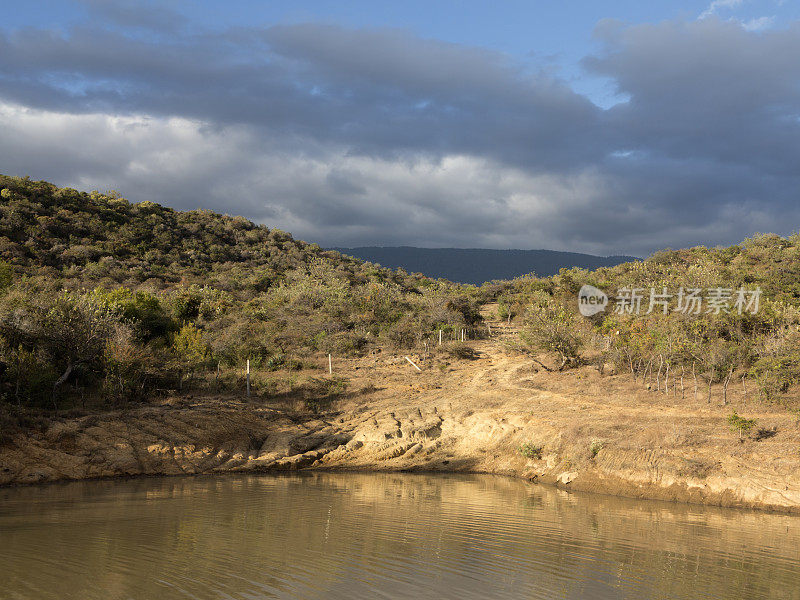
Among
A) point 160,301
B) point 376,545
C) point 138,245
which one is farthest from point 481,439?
point 138,245

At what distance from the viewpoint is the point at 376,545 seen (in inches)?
451

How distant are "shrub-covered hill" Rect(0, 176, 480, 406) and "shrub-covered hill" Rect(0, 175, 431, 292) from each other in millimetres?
162

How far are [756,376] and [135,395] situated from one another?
24.9 m

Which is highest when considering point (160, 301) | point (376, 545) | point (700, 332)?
point (160, 301)

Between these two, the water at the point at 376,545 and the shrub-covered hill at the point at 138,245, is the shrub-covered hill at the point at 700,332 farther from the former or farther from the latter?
the shrub-covered hill at the point at 138,245

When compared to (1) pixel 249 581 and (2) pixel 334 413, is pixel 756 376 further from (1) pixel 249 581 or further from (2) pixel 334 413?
(1) pixel 249 581

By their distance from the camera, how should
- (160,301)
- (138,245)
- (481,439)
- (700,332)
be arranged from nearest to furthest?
(481,439), (700,332), (160,301), (138,245)

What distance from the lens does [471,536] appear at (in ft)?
40.7

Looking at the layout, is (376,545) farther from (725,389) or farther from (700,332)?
(700,332)

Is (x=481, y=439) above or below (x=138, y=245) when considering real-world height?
below

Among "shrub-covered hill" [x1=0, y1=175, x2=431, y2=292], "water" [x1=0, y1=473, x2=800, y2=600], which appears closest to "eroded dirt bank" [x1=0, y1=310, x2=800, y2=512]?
"water" [x1=0, y1=473, x2=800, y2=600]

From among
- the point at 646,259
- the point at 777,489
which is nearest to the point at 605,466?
the point at 777,489

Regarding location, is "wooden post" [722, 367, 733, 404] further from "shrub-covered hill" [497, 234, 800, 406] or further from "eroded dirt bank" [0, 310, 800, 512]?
"eroded dirt bank" [0, 310, 800, 512]

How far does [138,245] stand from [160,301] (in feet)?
80.4
